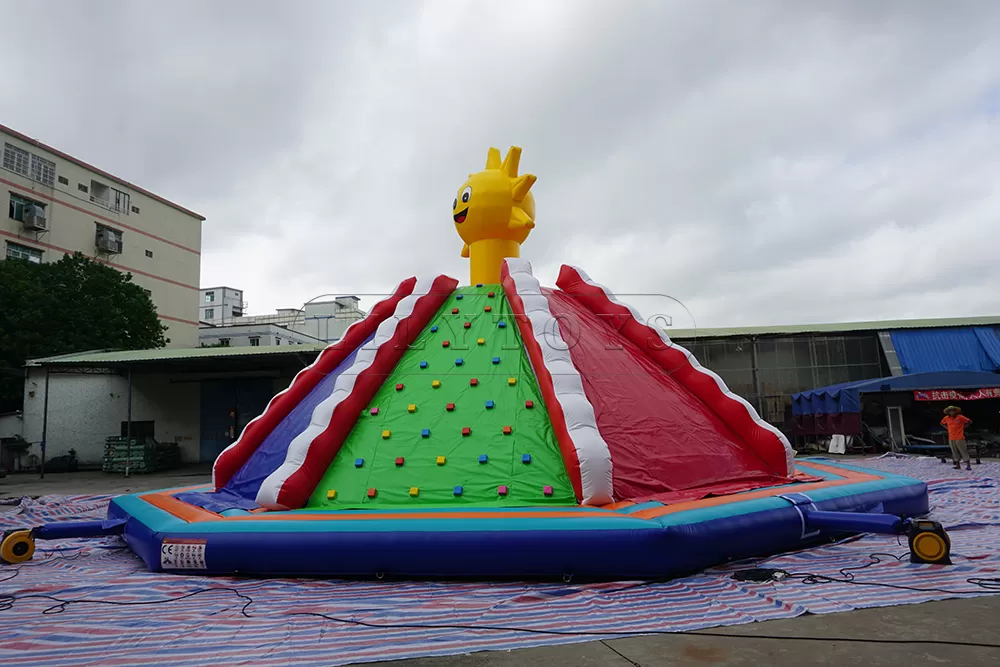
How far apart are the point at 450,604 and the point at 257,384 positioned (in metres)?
17.7

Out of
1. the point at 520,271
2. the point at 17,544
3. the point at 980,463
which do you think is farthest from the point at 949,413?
the point at 17,544

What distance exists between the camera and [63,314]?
19.8m

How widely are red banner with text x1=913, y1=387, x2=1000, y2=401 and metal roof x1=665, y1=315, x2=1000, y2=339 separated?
2742 millimetres

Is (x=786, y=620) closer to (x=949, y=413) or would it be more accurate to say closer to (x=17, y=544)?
(x=17, y=544)

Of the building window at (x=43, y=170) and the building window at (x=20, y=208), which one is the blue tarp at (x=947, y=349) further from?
the building window at (x=43, y=170)

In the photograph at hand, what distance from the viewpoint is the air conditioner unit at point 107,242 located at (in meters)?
25.2

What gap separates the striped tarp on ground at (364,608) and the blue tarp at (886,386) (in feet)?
36.9

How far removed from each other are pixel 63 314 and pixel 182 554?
1901 centimetres

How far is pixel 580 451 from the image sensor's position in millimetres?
4938

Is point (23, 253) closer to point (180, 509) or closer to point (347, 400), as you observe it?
point (180, 509)

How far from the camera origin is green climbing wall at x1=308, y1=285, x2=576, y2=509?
5.22 metres

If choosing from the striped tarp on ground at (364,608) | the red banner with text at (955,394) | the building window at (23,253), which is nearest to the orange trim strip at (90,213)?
Answer: the building window at (23,253)

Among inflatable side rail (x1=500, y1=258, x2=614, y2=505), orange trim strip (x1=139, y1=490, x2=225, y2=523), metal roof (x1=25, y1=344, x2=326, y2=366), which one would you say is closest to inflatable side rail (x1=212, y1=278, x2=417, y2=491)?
orange trim strip (x1=139, y1=490, x2=225, y2=523)

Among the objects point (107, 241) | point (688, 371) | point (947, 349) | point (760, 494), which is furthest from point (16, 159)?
point (947, 349)
